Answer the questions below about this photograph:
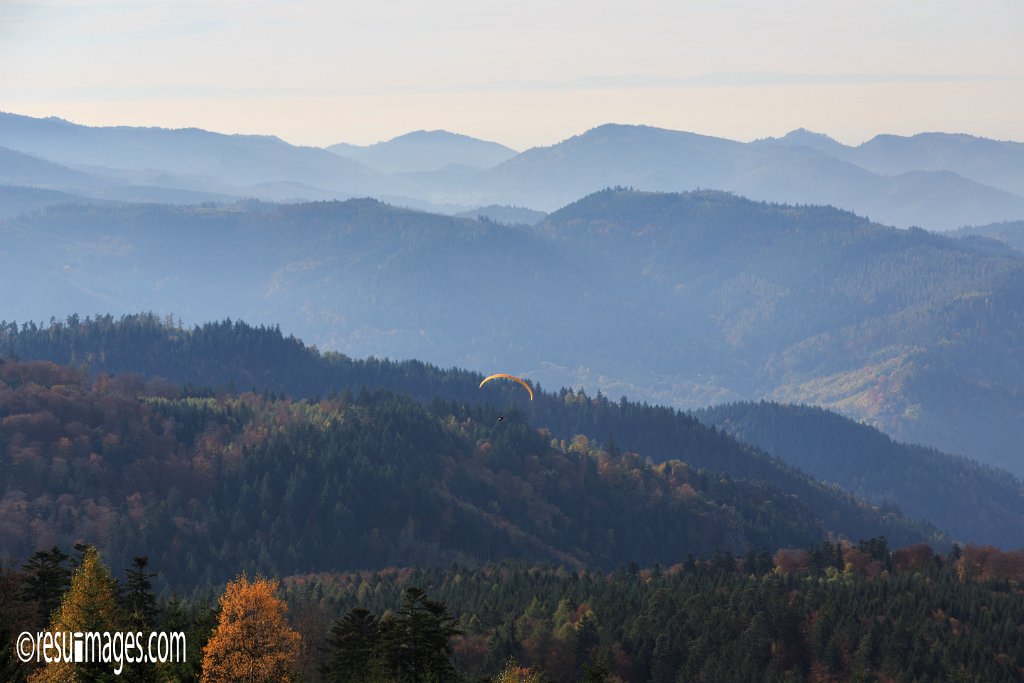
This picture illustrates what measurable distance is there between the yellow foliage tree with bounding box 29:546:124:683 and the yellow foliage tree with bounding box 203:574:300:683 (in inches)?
248

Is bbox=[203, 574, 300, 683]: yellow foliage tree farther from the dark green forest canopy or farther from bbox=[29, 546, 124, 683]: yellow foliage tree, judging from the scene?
the dark green forest canopy

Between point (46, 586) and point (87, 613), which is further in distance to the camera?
point (46, 586)

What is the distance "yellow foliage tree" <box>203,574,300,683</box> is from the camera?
302 ft

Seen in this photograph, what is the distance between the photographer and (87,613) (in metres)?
96.2

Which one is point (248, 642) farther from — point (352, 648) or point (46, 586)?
point (46, 586)

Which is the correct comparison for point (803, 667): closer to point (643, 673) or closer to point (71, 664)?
point (643, 673)

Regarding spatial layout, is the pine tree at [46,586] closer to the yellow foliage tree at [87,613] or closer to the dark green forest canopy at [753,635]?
the yellow foliage tree at [87,613]

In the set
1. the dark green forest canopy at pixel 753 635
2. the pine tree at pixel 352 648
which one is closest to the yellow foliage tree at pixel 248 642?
the pine tree at pixel 352 648

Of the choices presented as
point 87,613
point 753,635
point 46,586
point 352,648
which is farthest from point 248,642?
point 753,635

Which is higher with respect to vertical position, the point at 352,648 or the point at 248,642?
the point at 248,642

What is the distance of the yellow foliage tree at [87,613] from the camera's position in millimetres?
89125

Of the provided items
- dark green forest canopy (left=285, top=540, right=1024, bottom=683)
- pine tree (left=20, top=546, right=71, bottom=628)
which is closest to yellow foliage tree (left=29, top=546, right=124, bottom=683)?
pine tree (left=20, top=546, right=71, bottom=628)

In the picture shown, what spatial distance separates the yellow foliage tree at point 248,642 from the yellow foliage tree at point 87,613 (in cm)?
631

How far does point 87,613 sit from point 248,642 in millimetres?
11096
